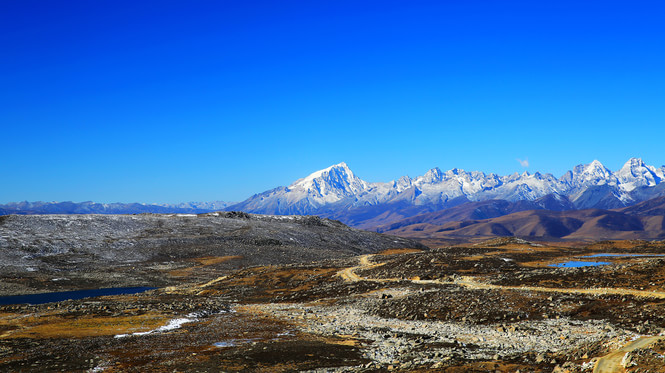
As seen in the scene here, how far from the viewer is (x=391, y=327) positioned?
44344mm

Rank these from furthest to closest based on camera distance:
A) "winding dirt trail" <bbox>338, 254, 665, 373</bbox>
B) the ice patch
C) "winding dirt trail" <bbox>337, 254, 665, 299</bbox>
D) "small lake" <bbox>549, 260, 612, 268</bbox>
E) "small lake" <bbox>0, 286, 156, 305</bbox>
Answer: "small lake" <bbox>0, 286, 156, 305</bbox> → "small lake" <bbox>549, 260, 612, 268</bbox> → "winding dirt trail" <bbox>337, 254, 665, 299</bbox> → the ice patch → "winding dirt trail" <bbox>338, 254, 665, 373</bbox>

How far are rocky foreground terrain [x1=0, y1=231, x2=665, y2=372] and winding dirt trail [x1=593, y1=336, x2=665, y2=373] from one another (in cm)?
12

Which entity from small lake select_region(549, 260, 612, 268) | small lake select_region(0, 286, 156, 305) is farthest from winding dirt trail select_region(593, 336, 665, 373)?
small lake select_region(0, 286, 156, 305)

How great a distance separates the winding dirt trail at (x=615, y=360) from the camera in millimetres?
22609

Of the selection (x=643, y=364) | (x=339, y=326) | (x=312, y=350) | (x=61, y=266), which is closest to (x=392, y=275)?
(x=339, y=326)

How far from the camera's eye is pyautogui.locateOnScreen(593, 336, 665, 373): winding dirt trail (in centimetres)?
2261

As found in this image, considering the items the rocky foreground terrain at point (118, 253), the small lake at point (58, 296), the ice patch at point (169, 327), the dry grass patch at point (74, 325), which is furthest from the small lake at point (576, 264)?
the small lake at point (58, 296)

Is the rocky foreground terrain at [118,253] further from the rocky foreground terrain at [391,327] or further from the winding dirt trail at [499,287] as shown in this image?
the rocky foreground terrain at [391,327]

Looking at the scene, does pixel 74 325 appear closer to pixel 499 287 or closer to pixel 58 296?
pixel 499 287

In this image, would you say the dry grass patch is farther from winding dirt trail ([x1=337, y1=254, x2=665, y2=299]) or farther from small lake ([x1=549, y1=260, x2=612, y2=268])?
small lake ([x1=549, y1=260, x2=612, y2=268])

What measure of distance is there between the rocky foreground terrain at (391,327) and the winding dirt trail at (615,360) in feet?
0.40

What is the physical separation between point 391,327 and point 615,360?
22.6 metres

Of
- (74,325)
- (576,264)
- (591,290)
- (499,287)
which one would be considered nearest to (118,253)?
(74,325)

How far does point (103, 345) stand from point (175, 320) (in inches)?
489
